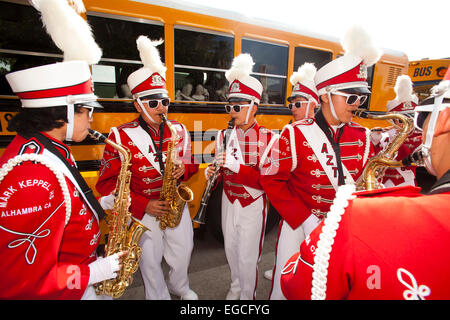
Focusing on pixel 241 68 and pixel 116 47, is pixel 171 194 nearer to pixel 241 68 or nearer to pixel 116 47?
pixel 241 68

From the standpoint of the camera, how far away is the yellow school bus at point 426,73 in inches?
369

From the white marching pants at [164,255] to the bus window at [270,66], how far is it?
3087 mm

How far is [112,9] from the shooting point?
10.7ft

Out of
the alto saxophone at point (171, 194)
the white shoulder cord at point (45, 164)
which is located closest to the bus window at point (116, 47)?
the alto saxophone at point (171, 194)

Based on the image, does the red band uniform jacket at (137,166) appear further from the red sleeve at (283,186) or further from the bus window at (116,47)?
the red sleeve at (283,186)

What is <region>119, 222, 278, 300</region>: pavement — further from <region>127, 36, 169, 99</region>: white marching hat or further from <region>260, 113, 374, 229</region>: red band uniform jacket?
<region>127, 36, 169, 99</region>: white marching hat

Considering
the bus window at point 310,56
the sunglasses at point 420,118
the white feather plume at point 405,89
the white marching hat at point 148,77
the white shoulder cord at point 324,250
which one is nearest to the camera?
the white shoulder cord at point 324,250

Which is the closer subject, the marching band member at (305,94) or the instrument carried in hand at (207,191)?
the instrument carried in hand at (207,191)

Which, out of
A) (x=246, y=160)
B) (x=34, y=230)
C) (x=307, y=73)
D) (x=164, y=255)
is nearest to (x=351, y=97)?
(x=246, y=160)

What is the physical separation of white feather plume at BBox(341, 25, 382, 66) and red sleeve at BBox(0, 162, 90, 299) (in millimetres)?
2667

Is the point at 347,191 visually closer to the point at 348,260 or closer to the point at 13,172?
the point at 348,260

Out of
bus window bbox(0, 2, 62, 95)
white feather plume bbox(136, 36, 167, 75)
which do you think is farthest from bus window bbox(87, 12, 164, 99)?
white feather plume bbox(136, 36, 167, 75)

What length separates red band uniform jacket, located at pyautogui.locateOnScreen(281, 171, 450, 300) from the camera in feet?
2.21

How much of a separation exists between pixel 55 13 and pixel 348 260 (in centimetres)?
231
